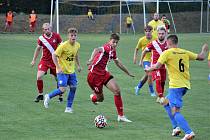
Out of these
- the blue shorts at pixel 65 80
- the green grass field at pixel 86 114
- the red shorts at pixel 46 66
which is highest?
the red shorts at pixel 46 66

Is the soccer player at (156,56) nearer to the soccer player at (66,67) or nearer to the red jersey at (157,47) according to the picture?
the red jersey at (157,47)

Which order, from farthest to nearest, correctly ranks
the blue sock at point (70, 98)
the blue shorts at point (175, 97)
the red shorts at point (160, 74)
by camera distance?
1. the red shorts at point (160, 74)
2. the blue sock at point (70, 98)
3. the blue shorts at point (175, 97)

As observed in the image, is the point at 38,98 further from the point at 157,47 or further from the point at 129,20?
the point at 129,20

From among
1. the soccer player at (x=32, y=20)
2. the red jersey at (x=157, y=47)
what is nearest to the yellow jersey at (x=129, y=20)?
the soccer player at (x=32, y=20)

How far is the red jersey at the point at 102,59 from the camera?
12.3 meters

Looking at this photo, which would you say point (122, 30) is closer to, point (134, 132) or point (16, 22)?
point (16, 22)

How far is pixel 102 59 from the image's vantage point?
40.7 feet

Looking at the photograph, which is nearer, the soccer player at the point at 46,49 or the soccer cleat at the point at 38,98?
the soccer cleat at the point at 38,98

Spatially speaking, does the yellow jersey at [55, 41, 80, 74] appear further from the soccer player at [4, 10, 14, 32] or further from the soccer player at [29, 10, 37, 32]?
the soccer player at [29, 10, 37, 32]

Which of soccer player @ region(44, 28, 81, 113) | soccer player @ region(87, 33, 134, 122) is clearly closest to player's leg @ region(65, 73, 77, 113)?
soccer player @ region(44, 28, 81, 113)

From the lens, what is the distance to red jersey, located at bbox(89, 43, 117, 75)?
1233 centimetres

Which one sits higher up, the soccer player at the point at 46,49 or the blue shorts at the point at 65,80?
the soccer player at the point at 46,49

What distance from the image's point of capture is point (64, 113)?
13.0 metres

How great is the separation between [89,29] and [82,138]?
5057 cm
